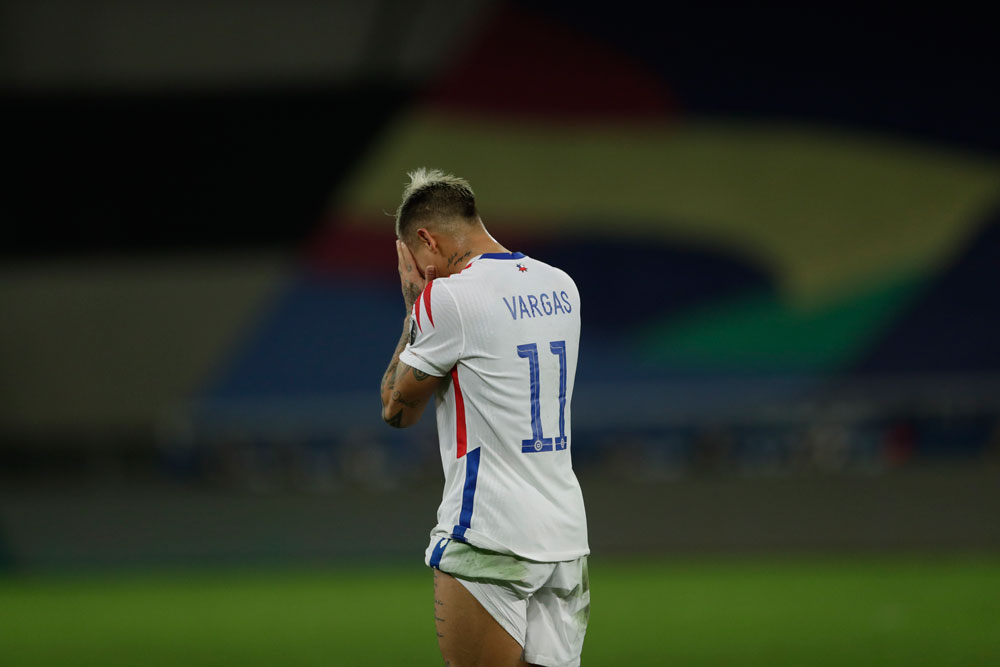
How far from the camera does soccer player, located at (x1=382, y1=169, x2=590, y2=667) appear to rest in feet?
8.62

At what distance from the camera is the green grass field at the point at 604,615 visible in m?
6.22

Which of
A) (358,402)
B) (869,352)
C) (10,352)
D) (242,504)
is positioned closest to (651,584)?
(242,504)

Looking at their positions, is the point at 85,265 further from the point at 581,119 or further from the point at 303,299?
the point at 581,119

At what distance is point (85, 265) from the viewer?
13977 millimetres

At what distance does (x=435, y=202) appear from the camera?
2756 mm

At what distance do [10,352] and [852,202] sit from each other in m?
10.0

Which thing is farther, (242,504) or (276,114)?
(276,114)

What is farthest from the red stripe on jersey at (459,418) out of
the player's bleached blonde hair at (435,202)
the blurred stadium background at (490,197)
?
the blurred stadium background at (490,197)

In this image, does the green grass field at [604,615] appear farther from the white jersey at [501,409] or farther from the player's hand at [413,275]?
the player's hand at [413,275]

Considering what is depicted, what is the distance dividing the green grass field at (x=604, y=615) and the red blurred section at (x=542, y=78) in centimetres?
648

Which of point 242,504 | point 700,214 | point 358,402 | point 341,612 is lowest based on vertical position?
point 341,612

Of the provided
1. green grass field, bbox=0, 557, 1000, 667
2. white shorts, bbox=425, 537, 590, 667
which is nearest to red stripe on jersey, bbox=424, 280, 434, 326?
white shorts, bbox=425, 537, 590, 667

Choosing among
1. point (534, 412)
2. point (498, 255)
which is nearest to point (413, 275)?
point (498, 255)

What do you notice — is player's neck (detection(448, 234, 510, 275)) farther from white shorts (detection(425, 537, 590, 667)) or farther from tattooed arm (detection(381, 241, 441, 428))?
white shorts (detection(425, 537, 590, 667))
